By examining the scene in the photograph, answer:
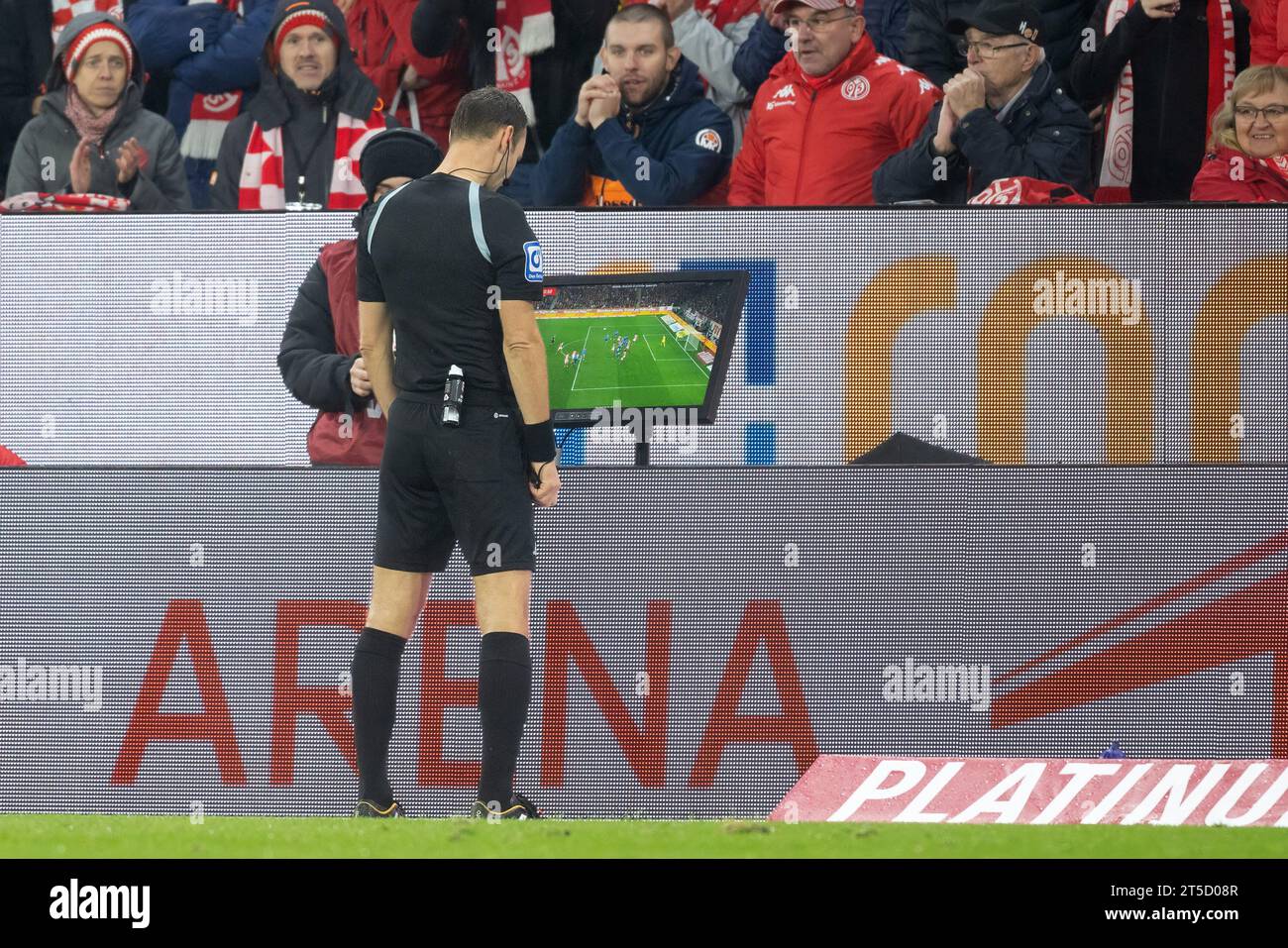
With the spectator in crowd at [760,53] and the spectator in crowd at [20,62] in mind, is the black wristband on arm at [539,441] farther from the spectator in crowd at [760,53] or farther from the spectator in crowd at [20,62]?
the spectator in crowd at [20,62]

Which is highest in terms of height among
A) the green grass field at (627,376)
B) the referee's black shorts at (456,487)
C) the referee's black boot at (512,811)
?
the green grass field at (627,376)

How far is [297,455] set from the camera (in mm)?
6520

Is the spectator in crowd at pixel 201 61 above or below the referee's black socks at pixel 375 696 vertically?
above

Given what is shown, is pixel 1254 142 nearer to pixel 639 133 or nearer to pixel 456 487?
pixel 639 133

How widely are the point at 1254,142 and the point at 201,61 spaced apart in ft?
14.1

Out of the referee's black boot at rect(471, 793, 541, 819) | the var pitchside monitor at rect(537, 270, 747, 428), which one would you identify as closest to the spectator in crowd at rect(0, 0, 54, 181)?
the var pitchside monitor at rect(537, 270, 747, 428)

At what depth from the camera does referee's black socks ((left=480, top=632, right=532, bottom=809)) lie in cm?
455

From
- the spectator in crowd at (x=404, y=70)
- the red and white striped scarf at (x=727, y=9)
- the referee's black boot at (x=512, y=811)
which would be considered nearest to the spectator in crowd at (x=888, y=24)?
the red and white striped scarf at (x=727, y=9)

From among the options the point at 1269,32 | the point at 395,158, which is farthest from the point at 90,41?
the point at 1269,32

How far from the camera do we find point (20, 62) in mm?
7941

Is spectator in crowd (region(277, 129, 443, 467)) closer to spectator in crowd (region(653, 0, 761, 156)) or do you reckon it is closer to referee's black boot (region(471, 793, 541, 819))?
referee's black boot (region(471, 793, 541, 819))

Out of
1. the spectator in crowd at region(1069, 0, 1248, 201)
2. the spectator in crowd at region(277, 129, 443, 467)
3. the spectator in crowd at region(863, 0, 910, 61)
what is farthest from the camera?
the spectator in crowd at region(863, 0, 910, 61)

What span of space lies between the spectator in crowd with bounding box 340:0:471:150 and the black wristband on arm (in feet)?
11.0

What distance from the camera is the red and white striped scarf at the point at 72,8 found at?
797 centimetres
